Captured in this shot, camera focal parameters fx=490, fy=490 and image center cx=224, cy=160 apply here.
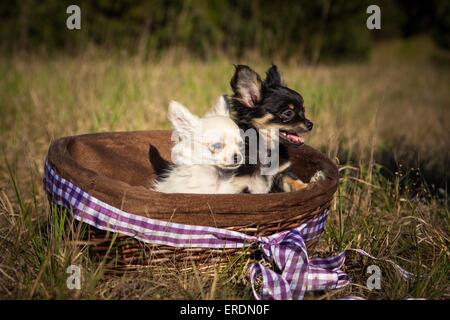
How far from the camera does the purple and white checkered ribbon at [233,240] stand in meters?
2.45

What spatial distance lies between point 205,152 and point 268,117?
58 centimetres

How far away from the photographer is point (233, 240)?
2.56 metres

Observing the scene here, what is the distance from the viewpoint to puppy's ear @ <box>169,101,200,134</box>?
2.92m

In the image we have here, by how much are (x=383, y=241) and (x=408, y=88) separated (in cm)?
890

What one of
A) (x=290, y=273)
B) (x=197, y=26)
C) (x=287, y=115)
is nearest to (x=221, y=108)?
(x=287, y=115)

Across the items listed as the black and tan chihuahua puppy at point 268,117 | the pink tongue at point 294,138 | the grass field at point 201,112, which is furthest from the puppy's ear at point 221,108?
the grass field at point 201,112

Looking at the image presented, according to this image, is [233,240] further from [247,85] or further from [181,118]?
[247,85]

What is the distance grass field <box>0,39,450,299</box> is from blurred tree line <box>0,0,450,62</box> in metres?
1.60

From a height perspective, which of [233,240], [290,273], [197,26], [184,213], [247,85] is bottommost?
[290,273]

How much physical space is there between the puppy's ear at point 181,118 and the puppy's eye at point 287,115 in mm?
617

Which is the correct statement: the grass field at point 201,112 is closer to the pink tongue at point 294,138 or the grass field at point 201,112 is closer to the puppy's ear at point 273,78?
the pink tongue at point 294,138

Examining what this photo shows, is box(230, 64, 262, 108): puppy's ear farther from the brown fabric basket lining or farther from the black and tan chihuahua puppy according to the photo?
the brown fabric basket lining

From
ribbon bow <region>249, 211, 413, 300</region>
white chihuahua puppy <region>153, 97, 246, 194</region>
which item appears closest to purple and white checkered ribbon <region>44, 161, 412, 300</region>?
ribbon bow <region>249, 211, 413, 300</region>

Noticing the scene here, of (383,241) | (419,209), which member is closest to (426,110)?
(419,209)
